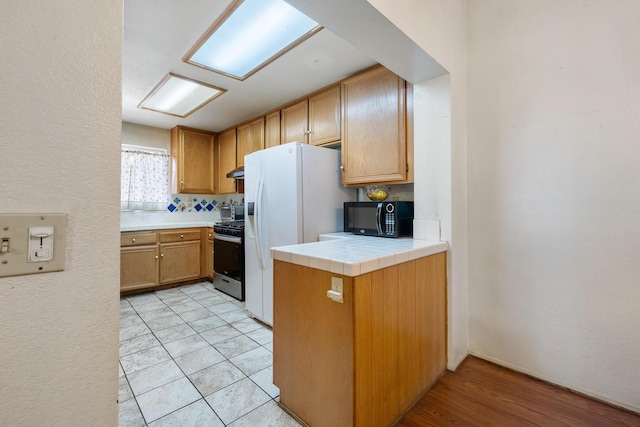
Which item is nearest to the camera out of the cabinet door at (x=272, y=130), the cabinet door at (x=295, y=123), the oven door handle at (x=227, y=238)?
the cabinet door at (x=295, y=123)

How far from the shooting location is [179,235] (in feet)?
12.5

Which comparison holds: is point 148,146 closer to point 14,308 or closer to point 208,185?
Answer: point 208,185

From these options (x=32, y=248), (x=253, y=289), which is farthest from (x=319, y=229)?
(x=32, y=248)

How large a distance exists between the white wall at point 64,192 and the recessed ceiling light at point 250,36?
4.18 ft

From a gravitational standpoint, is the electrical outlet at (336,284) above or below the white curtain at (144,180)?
below

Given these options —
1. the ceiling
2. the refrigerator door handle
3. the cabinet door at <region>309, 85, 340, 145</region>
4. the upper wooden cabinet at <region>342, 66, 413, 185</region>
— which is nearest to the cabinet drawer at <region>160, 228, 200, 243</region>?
the ceiling

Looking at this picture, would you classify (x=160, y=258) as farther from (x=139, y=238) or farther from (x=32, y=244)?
(x=32, y=244)

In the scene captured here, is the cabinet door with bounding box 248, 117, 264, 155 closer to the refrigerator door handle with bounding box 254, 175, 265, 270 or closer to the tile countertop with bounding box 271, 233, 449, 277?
the refrigerator door handle with bounding box 254, 175, 265, 270

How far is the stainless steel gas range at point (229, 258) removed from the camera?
312 cm

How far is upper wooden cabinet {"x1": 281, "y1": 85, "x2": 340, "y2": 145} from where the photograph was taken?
2.58 m

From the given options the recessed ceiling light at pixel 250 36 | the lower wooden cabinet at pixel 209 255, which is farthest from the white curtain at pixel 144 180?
the recessed ceiling light at pixel 250 36

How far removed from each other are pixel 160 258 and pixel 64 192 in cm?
353

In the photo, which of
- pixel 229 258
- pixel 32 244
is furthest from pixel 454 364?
pixel 229 258

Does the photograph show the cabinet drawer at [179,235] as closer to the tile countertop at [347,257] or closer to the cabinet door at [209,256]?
the cabinet door at [209,256]
